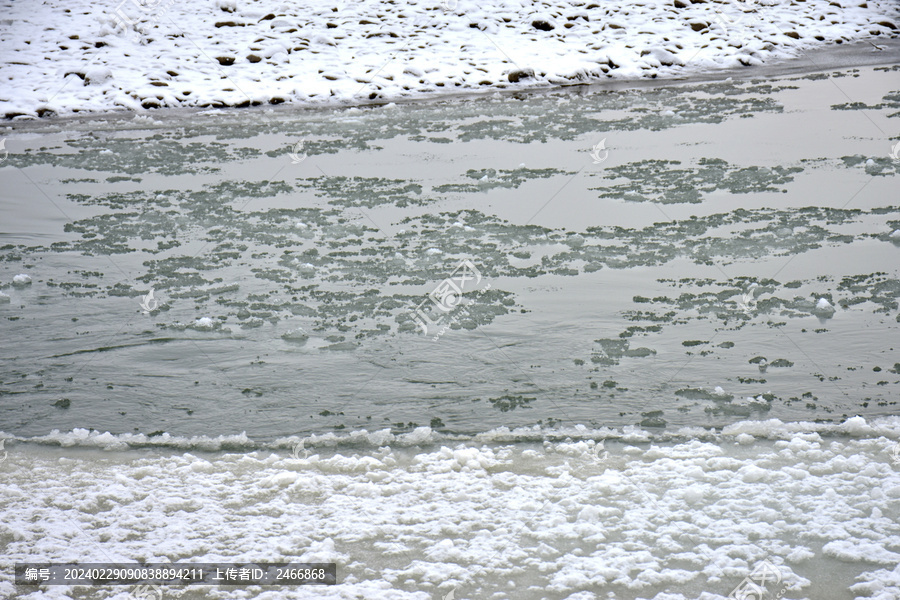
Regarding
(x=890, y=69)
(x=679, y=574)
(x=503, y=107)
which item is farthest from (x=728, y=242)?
(x=890, y=69)

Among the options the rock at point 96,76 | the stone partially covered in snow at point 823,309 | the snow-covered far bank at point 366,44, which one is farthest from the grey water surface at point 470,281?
the rock at point 96,76

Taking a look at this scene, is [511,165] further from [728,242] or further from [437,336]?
[437,336]

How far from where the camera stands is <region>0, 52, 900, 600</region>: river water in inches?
136

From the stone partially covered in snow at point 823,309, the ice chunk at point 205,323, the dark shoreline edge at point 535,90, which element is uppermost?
the stone partially covered in snow at point 823,309

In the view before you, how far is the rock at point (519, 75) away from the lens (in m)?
16.3

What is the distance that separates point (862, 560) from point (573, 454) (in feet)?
4.66

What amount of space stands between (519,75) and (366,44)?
4.16 meters

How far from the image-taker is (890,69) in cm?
1453

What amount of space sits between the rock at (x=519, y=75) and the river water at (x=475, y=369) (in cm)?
676
